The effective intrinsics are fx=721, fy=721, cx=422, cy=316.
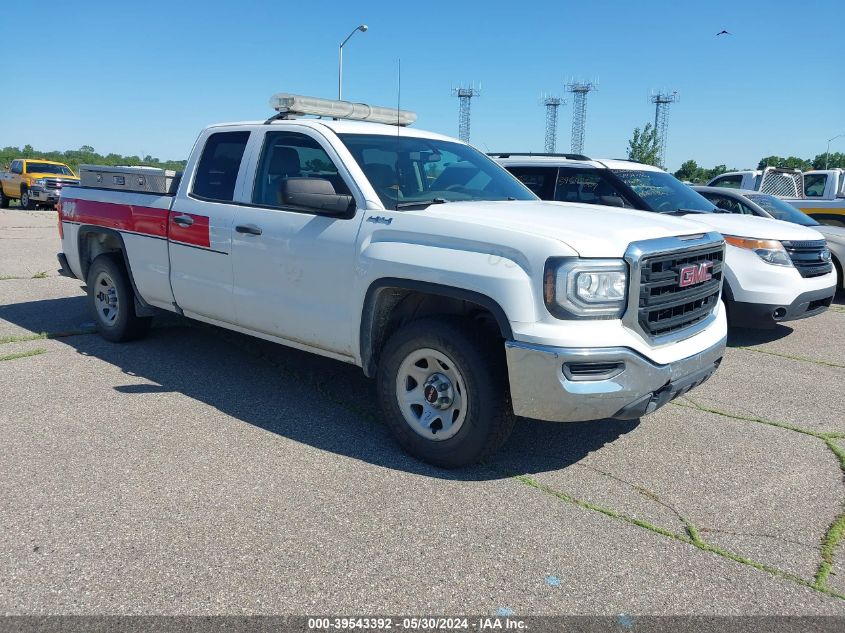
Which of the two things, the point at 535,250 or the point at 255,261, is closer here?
A: the point at 535,250

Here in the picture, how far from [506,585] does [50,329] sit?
591 cm

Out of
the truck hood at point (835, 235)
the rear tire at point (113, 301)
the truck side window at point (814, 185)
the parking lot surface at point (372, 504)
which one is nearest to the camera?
the parking lot surface at point (372, 504)

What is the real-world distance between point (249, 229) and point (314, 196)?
2.93 feet

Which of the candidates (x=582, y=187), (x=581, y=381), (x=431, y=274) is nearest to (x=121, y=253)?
(x=431, y=274)

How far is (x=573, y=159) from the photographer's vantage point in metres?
8.55

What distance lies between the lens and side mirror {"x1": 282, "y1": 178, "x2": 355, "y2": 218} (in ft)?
14.0

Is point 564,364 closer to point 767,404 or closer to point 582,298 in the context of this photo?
point 582,298

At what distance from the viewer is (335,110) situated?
18.2 ft

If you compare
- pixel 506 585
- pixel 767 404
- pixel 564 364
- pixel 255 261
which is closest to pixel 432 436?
pixel 564 364

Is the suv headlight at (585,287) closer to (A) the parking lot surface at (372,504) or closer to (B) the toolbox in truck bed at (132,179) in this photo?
(A) the parking lot surface at (372,504)

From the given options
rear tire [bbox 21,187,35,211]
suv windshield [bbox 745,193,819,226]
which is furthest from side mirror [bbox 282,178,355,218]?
rear tire [bbox 21,187,35,211]

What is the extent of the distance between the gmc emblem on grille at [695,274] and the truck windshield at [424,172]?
1.41m

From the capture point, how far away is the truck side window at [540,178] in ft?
27.5

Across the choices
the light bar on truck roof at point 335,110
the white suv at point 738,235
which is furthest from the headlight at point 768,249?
the light bar on truck roof at point 335,110
